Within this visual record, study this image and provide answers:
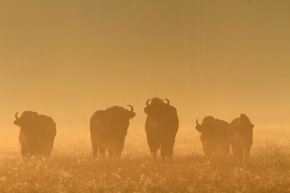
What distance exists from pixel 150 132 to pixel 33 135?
5.64 metres

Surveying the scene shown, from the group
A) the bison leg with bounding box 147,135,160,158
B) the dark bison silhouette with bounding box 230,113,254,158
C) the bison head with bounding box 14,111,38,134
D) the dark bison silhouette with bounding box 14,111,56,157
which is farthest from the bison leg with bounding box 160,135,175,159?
the bison head with bounding box 14,111,38,134

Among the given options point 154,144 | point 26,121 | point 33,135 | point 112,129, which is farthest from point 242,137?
point 26,121

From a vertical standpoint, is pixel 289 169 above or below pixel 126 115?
below

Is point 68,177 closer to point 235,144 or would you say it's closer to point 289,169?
point 289,169

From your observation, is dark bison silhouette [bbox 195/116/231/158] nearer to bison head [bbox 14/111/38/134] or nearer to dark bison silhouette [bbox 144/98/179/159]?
dark bison silhouette [bbox 144/98/179/159]

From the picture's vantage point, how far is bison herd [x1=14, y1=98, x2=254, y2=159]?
17.6m

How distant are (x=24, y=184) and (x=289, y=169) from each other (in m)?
8.99

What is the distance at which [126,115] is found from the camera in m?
18.7

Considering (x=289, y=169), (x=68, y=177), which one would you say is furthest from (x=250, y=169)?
(x=68, y=177)

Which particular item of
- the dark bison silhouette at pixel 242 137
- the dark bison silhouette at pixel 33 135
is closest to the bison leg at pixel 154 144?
the dark bison silhouette at pixel 242 137

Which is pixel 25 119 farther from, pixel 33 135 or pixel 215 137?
pixel 215 137

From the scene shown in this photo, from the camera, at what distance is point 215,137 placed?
19500 mm

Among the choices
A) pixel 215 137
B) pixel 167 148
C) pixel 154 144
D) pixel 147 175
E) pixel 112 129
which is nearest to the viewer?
pixel 147 175

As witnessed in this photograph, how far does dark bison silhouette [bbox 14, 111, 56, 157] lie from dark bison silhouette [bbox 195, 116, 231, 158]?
753 cm
